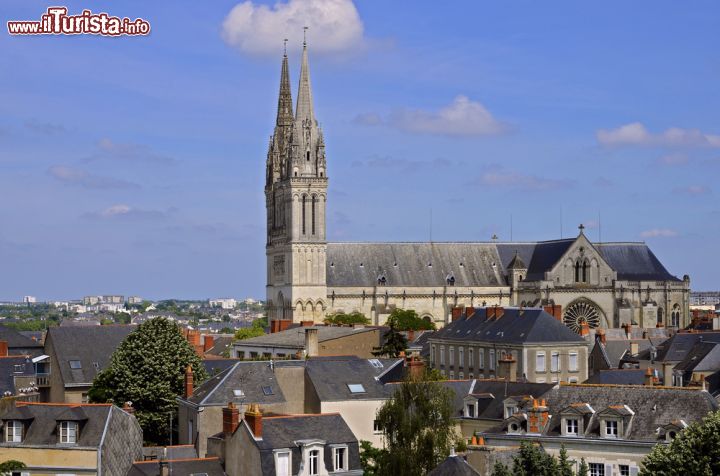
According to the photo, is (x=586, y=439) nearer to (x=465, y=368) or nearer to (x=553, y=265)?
(x=465, y=368)

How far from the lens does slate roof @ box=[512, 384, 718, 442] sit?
35.4 m

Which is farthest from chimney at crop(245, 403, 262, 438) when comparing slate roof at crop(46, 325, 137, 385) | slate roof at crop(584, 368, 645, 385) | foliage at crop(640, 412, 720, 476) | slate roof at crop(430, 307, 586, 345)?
slate roof at crop(430, 307, 586, 345)

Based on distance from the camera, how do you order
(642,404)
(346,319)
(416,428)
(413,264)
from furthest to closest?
(413,264) < (346,319) < (416,428) < (642,404)

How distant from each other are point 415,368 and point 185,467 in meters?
11.5

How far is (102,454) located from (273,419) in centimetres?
450

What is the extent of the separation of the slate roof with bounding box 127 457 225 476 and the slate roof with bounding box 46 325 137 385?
833 inches

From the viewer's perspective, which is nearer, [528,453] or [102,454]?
[528,453]

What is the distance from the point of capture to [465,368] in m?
65.2

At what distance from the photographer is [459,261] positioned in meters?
120

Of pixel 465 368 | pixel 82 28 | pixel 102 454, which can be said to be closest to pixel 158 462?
pixel 102 454

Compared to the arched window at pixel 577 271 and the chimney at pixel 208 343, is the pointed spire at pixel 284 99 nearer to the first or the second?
the arched window at pixel 577 271

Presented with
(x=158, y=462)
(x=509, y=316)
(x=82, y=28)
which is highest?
(x=82, y=28)

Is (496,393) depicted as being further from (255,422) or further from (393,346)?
(393,346)

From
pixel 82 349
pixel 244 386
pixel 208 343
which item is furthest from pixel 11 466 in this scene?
pixel 208 343
